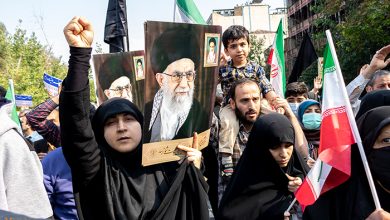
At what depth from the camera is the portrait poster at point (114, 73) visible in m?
3.60

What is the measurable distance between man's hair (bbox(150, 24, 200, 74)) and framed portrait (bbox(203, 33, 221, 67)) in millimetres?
64

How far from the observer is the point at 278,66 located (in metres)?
5.73

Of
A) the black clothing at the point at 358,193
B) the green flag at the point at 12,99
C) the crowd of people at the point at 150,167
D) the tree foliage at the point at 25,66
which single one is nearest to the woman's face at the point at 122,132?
the crowd of people at the point at 150,167

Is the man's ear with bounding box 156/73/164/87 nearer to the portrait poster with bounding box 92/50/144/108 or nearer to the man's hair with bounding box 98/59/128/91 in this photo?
the portrait poster with bounding box 92/50/144/108

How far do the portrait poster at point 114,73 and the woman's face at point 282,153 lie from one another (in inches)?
42.8

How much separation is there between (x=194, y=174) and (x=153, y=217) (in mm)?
323

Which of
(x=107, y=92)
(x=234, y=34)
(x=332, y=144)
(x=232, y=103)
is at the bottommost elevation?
(x=332, y=144)

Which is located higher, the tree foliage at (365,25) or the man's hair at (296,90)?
the tree foliage at (365,25)

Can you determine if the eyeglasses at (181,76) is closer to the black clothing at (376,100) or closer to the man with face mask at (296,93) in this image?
the black clothing at (376,100)

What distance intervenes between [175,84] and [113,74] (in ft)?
3.88

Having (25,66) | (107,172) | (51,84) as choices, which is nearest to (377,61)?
(107,172)

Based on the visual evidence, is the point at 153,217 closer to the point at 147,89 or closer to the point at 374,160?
the point at 147,89

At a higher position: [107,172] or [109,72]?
[109,72]

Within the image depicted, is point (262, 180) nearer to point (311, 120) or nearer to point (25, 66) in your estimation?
point (311, 120)
